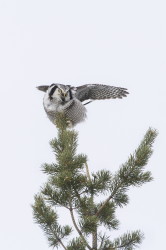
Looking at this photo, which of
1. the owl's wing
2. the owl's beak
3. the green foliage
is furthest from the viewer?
the owl's wing

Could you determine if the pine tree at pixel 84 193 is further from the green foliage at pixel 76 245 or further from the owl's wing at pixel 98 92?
the owl's wing at pixel 98 92

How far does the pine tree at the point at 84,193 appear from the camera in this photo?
340cm

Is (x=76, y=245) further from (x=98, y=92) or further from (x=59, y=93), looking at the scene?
(x=98, y=92)

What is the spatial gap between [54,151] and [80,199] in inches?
18.1

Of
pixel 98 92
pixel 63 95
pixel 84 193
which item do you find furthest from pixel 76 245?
pixel 98 92

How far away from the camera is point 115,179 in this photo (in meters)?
3.53

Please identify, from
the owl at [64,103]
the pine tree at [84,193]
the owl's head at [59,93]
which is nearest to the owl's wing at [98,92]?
the owl at [64,103]

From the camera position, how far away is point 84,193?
11.6 feet

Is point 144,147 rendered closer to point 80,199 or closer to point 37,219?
point 80,199

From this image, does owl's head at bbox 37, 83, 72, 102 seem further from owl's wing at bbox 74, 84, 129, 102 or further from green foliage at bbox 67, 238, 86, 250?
green foliage at bbox 67, 238, 86, 250

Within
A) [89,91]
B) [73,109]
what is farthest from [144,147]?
[89,91]

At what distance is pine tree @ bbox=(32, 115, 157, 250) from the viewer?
11.2 feet

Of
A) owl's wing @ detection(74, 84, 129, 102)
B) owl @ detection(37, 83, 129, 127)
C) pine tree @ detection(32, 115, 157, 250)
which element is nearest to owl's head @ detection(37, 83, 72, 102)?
owl @ detection(37, 83, 129, 127)

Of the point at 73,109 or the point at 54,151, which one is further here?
the point at 73,109
